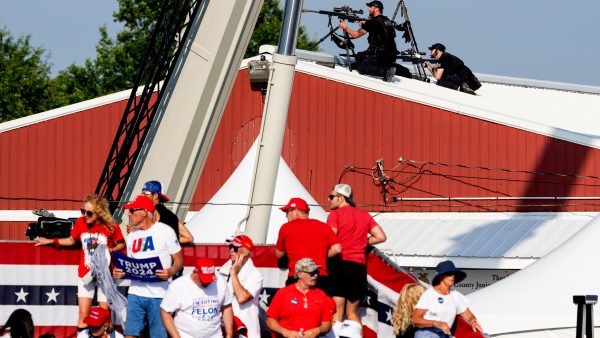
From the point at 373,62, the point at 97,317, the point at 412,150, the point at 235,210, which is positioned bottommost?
the point at 97,317

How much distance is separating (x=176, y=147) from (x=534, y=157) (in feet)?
41.7

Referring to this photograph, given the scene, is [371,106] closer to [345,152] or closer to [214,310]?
[345,152]

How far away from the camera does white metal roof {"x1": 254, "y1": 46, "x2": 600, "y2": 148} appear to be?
26844 mm

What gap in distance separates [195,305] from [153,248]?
69 cm

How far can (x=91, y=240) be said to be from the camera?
40.5 feet

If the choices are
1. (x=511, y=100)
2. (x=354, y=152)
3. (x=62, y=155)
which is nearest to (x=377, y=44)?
(x=354, y=152)

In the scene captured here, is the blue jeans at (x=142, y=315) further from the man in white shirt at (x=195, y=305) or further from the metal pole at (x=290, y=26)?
the metal pole at (x=290, y=26)

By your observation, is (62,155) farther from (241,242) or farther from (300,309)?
(300,309)

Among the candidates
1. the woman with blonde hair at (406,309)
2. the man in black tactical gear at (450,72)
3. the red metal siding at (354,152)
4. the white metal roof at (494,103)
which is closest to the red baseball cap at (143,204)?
the woman with blonde hair at (406,309)

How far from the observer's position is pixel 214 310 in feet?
37.8

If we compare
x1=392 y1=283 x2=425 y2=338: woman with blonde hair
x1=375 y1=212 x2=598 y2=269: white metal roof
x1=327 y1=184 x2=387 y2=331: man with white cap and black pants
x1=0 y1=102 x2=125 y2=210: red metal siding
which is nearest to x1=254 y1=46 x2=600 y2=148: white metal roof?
x1=375 y1=212 x2=598 y2=269: white metal roof

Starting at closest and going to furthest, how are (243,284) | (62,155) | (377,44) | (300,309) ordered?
1. (300,309)
2. (243,284)
3. (377,44)
4. (62,155)

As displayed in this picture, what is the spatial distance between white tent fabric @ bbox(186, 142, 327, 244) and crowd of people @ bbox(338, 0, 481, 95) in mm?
8321

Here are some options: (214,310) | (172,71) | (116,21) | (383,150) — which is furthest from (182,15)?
(116,21)
